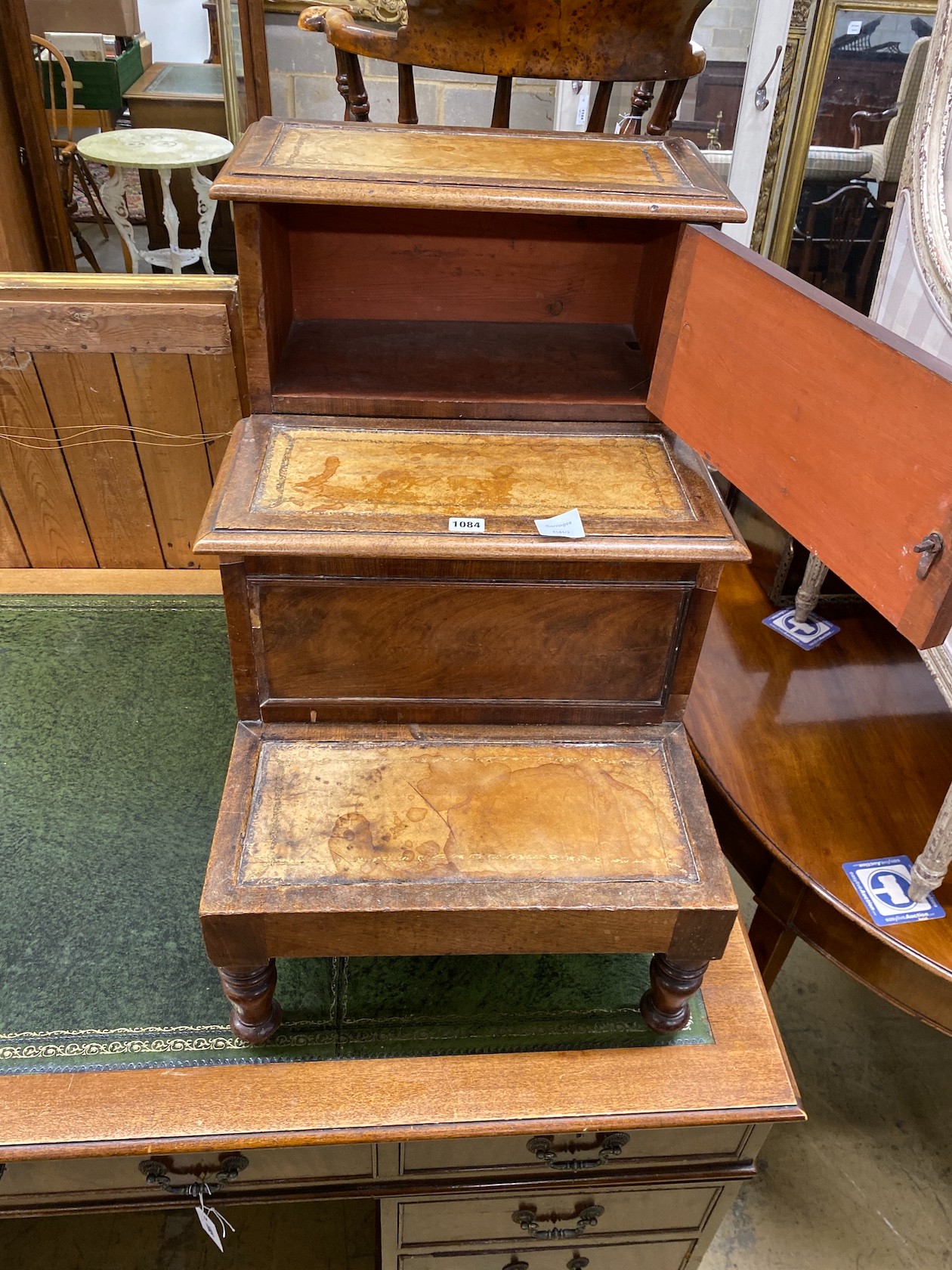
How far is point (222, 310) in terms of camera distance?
5.31ft

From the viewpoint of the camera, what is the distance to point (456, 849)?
1.08 meters

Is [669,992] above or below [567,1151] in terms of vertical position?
above

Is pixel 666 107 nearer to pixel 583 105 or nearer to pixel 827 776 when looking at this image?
pixel 827 776

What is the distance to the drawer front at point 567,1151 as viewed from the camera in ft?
3.85

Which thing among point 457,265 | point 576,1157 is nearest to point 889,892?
point 576,1157

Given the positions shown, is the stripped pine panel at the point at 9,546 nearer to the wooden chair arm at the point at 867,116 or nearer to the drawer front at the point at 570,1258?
the drawer front at the point at 570,1258

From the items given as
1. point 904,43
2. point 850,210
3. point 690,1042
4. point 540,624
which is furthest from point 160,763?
point 904,43

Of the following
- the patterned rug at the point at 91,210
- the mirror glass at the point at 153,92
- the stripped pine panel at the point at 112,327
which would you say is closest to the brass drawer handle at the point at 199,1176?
the stripped pine panel at the point at 112,327

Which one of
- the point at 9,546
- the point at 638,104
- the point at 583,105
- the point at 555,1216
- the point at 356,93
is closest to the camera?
the point at 555,1216

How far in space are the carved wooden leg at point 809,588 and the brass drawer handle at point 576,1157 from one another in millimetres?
1057

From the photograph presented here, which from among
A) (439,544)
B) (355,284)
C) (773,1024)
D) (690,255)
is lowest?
(773,1024)

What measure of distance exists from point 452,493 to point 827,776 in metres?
0.84

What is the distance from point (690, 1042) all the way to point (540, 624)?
23.5 inches

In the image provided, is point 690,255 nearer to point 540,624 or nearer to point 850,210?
point 540,624
